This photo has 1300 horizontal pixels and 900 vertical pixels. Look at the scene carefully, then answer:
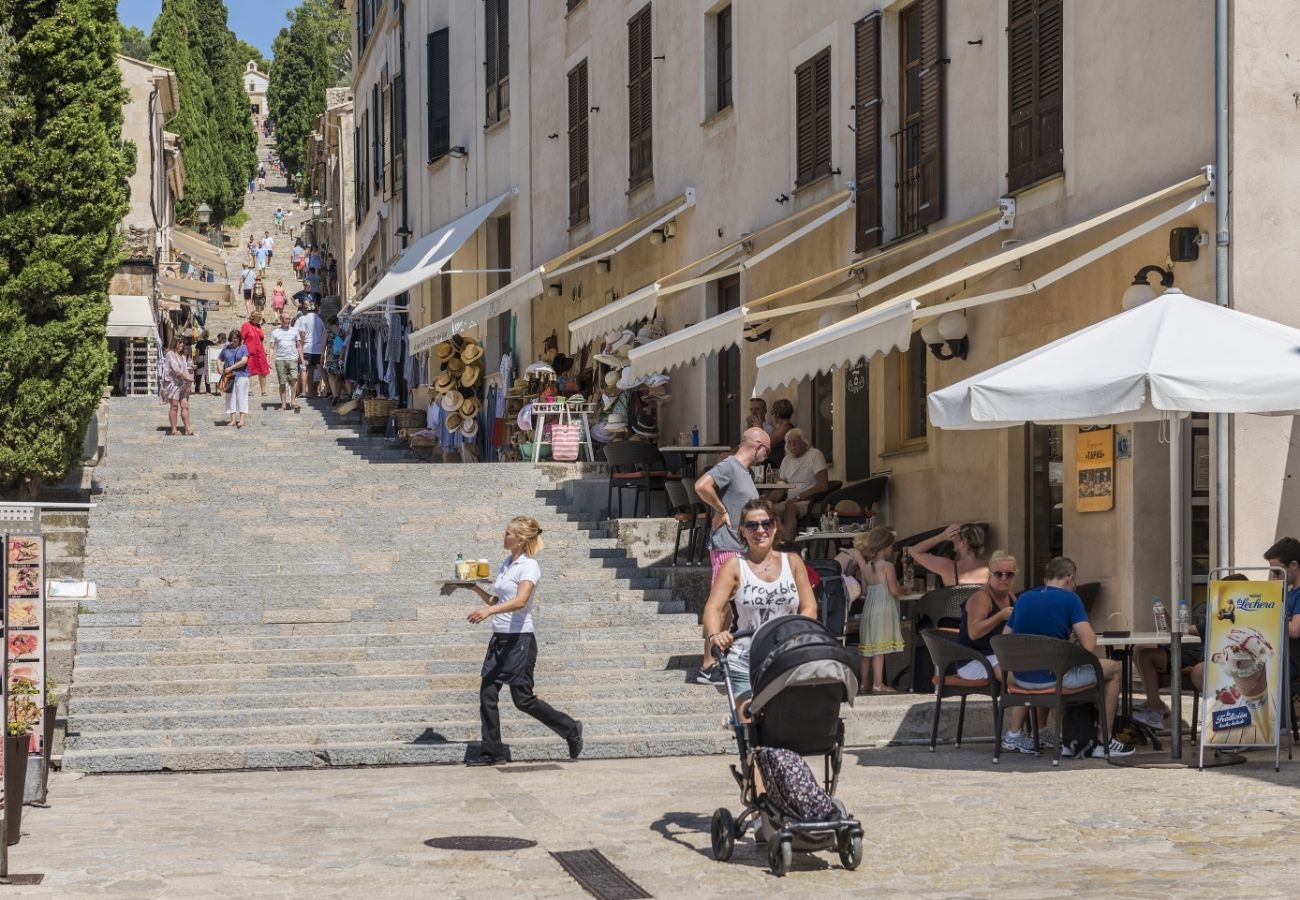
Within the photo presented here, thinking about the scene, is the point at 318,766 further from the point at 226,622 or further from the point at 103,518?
the point at 103,518

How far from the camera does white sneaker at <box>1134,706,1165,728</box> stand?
504 inches

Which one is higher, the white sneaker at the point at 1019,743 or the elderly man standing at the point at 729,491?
the elderly man standing at the point at 729,491


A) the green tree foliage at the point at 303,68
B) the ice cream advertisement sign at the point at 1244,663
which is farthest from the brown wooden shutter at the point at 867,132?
the green tree foliage at the point at 303,68

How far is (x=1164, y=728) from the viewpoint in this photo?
1273 cm

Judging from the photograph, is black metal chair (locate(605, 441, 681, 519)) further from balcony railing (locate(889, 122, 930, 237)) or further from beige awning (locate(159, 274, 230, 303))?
beige awning (locate(159, 274, 230, 303))

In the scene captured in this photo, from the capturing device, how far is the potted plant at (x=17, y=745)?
8945mm

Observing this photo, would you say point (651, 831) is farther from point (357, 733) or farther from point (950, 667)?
point (357, 733)

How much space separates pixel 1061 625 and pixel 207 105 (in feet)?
260

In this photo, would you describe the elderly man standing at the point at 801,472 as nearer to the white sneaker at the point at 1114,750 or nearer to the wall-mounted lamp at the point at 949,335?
the wall-mounted lamp at the point at 949,335

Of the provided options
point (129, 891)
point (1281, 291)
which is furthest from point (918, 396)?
point (129, 891)

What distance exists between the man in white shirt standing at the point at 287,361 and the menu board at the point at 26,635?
788 inches

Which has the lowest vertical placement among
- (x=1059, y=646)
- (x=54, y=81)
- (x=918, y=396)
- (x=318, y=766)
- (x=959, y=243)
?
(x=318, y=766)

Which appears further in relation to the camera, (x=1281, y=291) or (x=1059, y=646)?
(x=1281, y=291)

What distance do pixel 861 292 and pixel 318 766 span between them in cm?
564
